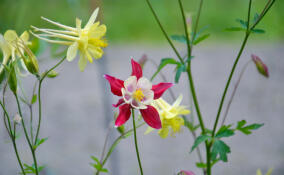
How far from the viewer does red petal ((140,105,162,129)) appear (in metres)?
0.37

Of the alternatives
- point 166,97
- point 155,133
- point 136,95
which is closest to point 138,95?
point 136,95

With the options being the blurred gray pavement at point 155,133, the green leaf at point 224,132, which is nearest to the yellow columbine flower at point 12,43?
the green leaf at point 224,132

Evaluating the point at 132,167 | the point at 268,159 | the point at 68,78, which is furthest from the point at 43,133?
the point at 268,159

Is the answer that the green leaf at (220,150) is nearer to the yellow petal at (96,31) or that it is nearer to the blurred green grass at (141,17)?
the yellow petal at (96,31)

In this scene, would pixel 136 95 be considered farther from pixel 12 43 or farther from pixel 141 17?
pixel 141 17

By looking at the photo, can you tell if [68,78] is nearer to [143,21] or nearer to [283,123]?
[143,21]

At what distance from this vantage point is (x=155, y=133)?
193cm

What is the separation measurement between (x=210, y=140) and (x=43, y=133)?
1586 mm

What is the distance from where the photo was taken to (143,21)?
3.71m

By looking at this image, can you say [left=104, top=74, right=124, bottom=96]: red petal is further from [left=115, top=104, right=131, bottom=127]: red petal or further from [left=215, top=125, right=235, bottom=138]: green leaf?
[left=215, top=125, right=235, bottom=138]: green leaf

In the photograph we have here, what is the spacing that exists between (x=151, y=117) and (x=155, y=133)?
157cm

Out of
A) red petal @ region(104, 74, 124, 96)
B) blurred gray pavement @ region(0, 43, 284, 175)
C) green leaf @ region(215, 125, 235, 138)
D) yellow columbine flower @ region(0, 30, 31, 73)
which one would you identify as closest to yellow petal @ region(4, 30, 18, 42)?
yellow columbine flower @ region(0, 30, 31, 73)

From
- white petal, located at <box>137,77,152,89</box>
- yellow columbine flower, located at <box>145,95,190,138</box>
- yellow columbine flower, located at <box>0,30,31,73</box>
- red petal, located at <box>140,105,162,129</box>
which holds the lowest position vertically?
yellow columbine flower, located at <box>145,95,190,138</box>

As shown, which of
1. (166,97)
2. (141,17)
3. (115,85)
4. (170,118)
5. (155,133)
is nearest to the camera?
(115,85)
